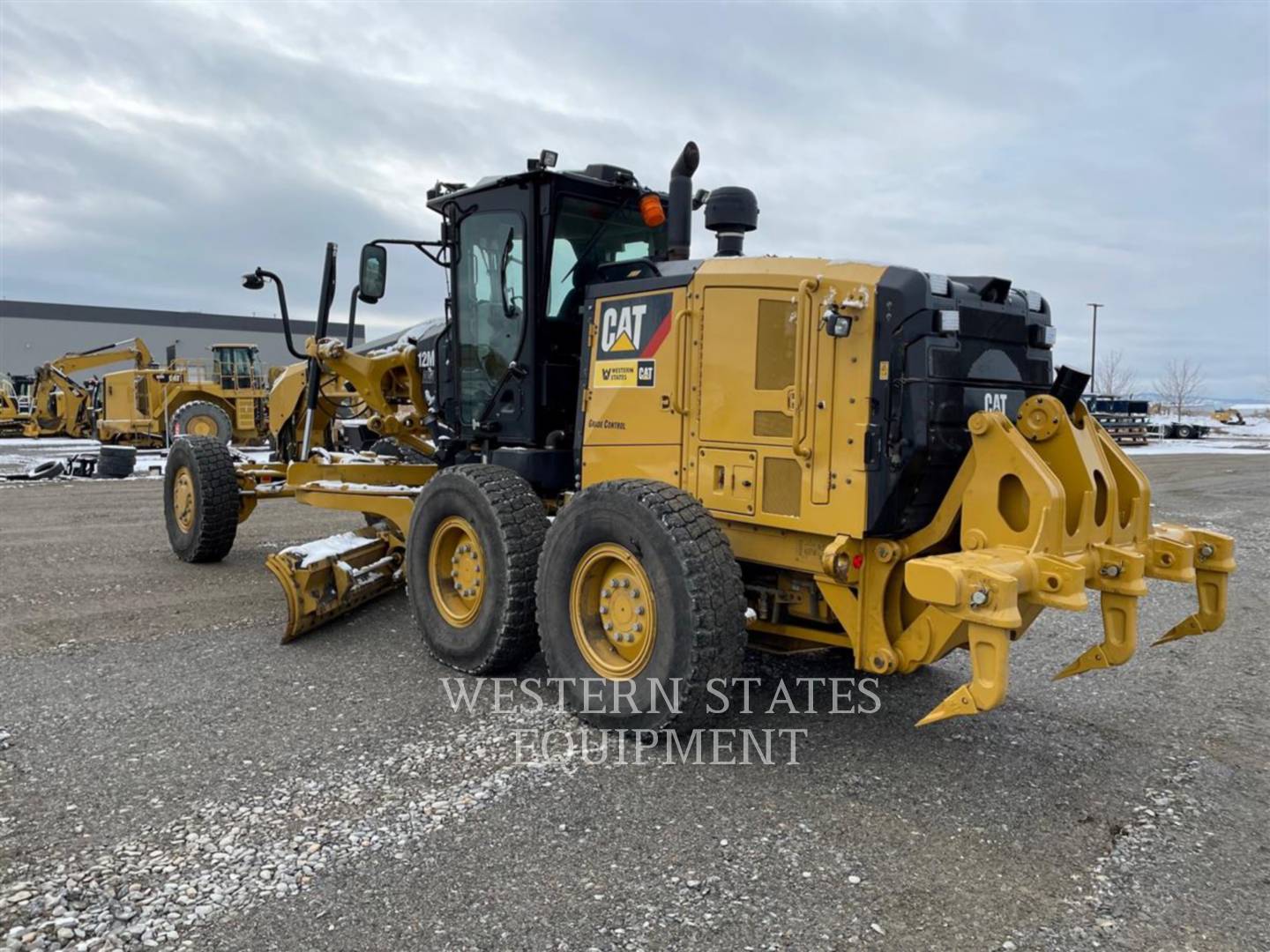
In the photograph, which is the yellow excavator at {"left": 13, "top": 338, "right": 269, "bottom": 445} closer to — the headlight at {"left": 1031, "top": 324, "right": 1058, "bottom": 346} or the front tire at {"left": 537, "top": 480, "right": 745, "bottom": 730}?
the front tire at {"left": 537, "top": 480, "right": 745, "bottom": 730}

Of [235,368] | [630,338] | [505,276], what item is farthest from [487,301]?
[235,368]

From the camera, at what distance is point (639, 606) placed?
426cm

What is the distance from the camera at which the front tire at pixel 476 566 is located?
16.4 feet

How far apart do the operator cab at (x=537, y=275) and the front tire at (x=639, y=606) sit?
129 cm

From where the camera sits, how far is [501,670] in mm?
5156

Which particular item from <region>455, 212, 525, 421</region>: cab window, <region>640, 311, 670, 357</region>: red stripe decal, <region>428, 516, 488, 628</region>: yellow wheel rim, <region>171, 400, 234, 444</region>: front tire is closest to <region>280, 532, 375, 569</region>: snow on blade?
<region>428, 516, 488, 628</region>: yellow wheel rim

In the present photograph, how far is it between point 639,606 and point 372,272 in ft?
10.6

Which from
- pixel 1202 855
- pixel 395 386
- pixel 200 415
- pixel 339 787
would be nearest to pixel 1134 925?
pixel 1202 855

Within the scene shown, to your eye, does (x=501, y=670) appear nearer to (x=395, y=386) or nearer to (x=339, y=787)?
(x=339, y=787)

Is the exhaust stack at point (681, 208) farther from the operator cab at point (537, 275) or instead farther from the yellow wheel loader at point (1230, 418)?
the yellow wheel loader at point (1230, 418)

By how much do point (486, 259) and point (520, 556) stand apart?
6.71 ft

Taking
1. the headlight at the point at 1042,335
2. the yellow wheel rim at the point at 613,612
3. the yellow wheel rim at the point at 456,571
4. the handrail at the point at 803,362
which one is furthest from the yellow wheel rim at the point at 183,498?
the headlight at the point at 1042,335

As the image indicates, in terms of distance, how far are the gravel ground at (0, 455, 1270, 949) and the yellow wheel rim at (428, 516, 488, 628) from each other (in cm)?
40

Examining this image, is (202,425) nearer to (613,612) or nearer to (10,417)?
(10,417)
